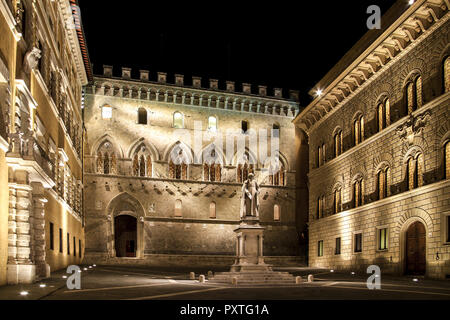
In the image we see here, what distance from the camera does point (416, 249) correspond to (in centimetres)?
2388

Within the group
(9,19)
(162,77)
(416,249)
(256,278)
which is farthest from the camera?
(162,77)

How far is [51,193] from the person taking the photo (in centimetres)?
2273

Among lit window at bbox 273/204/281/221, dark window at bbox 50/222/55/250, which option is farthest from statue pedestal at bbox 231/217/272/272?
lit window at bbox 273/204/281/221

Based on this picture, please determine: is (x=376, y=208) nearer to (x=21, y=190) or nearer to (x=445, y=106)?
(x=445, y=106)

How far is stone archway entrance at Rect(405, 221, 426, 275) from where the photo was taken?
23359mm

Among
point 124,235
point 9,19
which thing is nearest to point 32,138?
point 9,19

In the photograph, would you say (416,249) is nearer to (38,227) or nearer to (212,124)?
(38,227)

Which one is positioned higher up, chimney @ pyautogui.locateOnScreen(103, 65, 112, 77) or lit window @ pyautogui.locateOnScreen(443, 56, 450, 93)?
chimney @ pyautogui.locateOnScreen(103, 65, 112, 77)

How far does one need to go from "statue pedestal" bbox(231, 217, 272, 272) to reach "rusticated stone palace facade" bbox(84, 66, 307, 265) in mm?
20366

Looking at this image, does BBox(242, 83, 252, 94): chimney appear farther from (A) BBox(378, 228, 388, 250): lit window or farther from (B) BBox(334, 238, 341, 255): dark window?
(A) BBox(378, 228, 388, 250): lit window

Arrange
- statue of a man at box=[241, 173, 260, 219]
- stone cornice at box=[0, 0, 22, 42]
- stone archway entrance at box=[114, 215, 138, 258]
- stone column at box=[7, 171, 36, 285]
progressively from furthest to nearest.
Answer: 1. stone archway entrance at box=[114, 215, 138, 258]
2. statue of a man at box=[241, 173, 260, 219]
3. stone column at box=[7, 171, 36, 285]
4. stone cornice at box=[0, 0, 22, 42]

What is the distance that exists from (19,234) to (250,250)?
948cm

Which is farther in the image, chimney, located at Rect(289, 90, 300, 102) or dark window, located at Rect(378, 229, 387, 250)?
chimney, located at Rect(289, 90, 300, 102)

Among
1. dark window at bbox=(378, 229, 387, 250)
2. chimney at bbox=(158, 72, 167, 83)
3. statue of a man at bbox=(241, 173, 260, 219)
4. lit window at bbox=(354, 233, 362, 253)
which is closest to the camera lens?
statue of a man at bbox=(241, 173, 260, 219)
